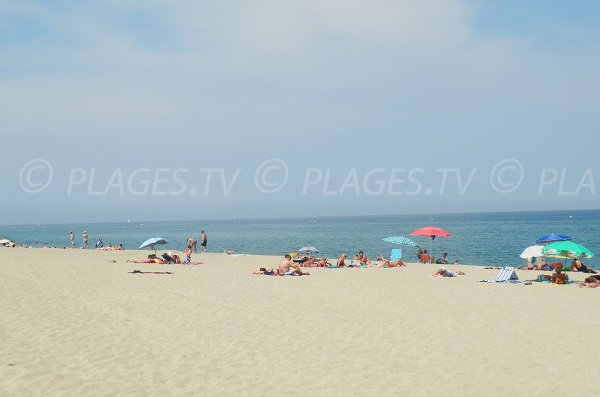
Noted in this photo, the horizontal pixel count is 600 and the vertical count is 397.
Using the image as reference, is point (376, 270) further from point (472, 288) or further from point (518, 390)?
point (518, 390)

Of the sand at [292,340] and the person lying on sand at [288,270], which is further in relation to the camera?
the person lying on sand at [288,270]

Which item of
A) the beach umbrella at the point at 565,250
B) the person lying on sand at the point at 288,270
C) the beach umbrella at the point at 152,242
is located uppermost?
the beach umbrella at the point at 565,250

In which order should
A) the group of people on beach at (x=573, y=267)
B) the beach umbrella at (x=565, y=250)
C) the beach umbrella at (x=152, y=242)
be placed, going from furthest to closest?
the beach umbrella at (x=152, y=242)
the group of people on beach at (x=573, y=267)
the beach umbrella at (x=565, y=250)

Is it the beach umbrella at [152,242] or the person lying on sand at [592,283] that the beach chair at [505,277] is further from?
the beach umbrella at [152,242]

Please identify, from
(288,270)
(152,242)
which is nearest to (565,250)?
(288,270)

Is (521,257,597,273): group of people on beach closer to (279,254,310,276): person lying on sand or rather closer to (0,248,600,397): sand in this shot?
(0,248,600,397): sand

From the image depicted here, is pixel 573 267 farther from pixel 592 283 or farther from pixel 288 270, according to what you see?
pixel 288 270

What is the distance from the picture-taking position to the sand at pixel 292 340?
7.56 metres

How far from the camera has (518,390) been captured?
290 inches

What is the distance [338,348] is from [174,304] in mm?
6001

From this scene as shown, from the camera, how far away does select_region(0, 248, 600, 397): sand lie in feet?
24.8

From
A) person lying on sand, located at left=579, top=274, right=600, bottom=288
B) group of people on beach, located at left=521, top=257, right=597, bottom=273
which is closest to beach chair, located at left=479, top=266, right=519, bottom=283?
person lying on sand, located at left=579, top=274, right=600, bottom=288

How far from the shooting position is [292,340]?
10.2 m

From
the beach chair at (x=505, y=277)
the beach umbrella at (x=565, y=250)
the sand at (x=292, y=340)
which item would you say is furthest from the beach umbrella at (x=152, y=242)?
the beach umbrella at (x=565, y=250)
